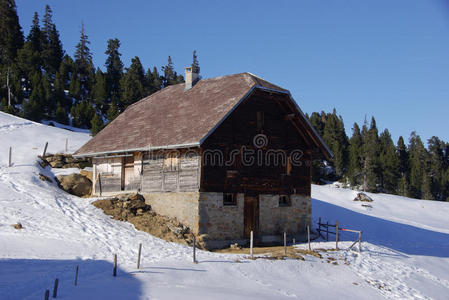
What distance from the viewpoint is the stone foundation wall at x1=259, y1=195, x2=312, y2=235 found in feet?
74.2

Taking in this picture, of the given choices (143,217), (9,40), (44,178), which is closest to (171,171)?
(143,217)

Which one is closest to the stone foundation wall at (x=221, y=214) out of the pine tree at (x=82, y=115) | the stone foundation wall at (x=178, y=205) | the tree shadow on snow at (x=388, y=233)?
the stone foundation wall at (x=178, y=205)

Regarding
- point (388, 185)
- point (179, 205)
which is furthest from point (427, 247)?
point (388, 185)

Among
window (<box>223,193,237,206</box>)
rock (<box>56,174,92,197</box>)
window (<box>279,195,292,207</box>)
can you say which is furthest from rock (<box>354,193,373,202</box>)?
rock (<box>56,174,92,197</box>)

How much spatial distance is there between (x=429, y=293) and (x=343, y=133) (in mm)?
73633

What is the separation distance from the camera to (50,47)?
79.5 m

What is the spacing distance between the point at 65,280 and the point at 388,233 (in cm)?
2600

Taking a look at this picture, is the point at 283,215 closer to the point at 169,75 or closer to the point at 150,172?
the point at 150,172

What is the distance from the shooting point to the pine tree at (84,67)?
76.8m

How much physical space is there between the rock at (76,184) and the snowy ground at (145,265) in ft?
2.62

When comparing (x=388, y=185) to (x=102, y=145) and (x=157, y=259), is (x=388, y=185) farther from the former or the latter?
(x=157, y=259)

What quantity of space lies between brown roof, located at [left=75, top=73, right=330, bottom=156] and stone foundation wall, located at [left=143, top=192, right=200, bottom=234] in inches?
102

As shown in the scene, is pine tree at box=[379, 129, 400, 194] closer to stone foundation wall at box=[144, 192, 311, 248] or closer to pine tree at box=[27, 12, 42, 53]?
stone foundation wall at box=[144, 192, 311, 248]

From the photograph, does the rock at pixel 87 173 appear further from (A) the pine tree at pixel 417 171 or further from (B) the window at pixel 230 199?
(A) the pine tree at pixel 417 171
